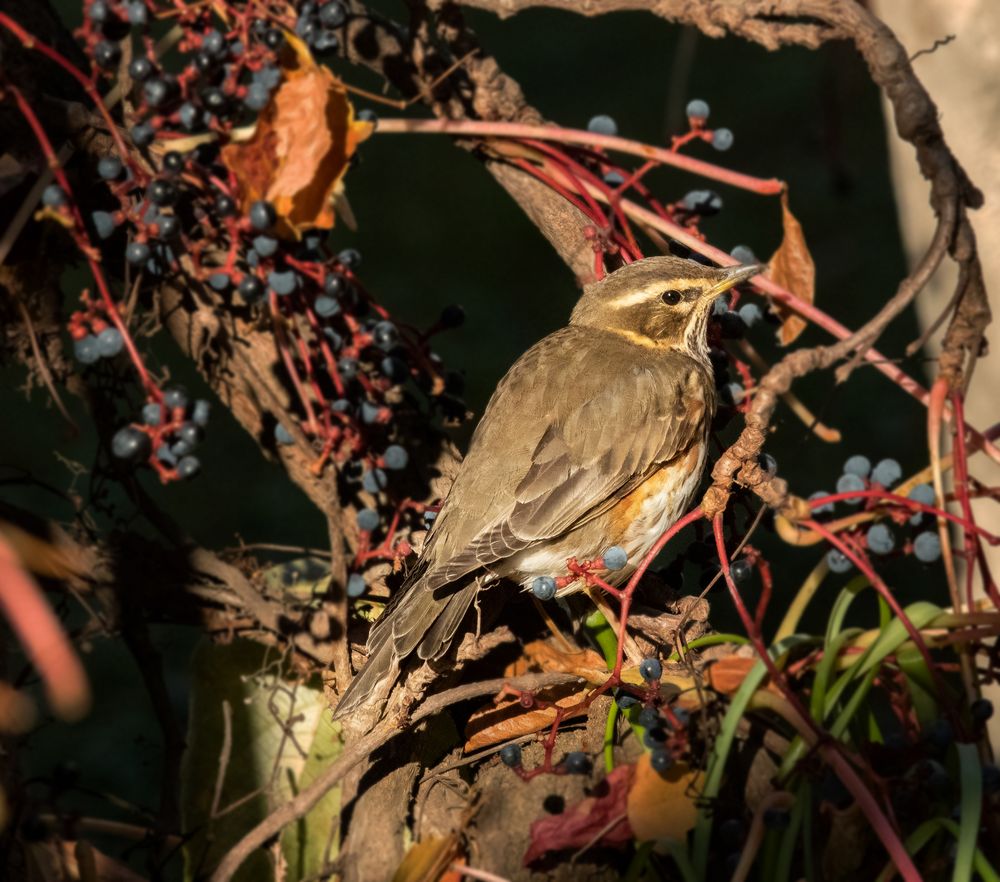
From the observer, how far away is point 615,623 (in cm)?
238

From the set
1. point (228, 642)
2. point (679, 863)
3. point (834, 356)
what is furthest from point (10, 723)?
point (834, 356)

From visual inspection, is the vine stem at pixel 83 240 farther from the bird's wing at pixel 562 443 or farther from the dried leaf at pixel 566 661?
the dried leaf at pixel 566 661

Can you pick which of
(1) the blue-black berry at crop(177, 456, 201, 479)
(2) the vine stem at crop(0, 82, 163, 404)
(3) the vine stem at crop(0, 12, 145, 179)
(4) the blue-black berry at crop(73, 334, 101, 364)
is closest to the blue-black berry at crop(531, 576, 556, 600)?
(1) the blue-black berry at crop(177, 456, 201, 479)

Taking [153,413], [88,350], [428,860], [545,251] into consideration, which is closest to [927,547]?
[428,860]

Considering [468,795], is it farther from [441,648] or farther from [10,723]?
[10,723]

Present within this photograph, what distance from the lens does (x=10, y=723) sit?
2.13 m

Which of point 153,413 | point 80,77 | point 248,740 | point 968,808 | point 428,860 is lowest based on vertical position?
point 968,808

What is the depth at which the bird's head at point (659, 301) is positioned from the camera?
2.78 metres

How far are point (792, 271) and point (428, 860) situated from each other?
1.26 metres

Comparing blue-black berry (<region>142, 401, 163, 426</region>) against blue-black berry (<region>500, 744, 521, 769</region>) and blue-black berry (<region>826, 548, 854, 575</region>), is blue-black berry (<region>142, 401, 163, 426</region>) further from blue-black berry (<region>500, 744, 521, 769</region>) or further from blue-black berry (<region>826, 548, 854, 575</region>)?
blue-black berry (<region>826, 548, 854, 575</region>)

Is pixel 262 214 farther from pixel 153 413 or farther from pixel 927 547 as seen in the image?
pixel 927 547

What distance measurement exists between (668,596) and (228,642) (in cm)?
85

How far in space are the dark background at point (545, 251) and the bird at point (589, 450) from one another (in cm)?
126

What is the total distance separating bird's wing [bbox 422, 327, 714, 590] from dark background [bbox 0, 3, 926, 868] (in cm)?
125
